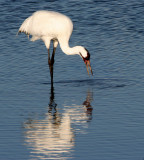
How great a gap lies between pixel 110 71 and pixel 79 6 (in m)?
7.82

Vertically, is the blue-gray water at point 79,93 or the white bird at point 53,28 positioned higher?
the white bird at point 53,28

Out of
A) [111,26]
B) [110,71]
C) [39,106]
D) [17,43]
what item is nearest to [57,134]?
[39,106]

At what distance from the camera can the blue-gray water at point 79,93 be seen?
8984 millimetres

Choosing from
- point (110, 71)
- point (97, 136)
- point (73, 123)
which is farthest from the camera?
point (110, 71)

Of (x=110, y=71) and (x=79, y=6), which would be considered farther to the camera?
(x=79, y=6)

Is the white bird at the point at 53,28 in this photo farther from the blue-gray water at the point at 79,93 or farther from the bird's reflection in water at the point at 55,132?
the bird's reflection in water at the point at 55,132

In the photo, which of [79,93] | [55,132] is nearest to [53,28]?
[79,93]

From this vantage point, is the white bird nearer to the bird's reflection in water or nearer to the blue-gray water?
the blue-gray water

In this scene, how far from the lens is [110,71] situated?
1439 cm

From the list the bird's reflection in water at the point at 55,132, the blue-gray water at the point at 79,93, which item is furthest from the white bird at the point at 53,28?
the bird's reflection in water at the point at 55,132

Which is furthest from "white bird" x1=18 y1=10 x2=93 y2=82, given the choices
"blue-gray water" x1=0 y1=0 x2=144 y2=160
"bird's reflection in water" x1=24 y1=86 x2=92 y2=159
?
"bird's reflection in water" x1=24 y1=86 x2=92 y2=159

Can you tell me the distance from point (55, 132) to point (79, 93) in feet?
9.41

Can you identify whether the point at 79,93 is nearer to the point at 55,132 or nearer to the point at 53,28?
the point at 53,28

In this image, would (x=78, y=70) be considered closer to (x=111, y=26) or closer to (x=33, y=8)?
(x=111, y=26)
